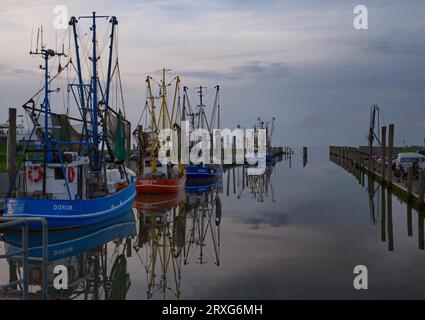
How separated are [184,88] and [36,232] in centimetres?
3703

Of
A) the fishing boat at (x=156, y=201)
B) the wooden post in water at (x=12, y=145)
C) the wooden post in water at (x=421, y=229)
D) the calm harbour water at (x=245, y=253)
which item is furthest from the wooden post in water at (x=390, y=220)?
the wooden post in water at (x=12, y=145)

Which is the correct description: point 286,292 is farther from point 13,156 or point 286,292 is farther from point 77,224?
point 13,156

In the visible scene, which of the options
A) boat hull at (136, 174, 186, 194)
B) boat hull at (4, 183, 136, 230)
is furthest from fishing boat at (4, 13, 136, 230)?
boat hull at (136, 174, 186, 194)

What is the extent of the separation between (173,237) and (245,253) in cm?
493

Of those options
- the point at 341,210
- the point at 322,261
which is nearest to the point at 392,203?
the point at 341,210

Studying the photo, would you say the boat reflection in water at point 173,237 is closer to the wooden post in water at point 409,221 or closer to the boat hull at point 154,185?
the boat hull at point 154,185

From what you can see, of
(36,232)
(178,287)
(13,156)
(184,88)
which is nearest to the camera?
(178,287)

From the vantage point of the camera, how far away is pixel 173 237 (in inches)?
939

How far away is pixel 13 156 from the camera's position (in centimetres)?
2378

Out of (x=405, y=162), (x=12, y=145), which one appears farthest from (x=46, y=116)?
(x=405, y=162)

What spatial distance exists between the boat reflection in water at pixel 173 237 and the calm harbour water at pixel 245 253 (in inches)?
2.1

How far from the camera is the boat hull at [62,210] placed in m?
21.0

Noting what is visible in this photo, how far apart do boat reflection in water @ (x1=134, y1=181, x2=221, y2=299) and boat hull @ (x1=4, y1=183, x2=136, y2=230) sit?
2220mm

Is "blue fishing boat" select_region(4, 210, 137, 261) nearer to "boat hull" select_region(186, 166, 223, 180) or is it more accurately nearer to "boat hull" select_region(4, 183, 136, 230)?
"boat hull" select_region(4, 183, 136, 230)
